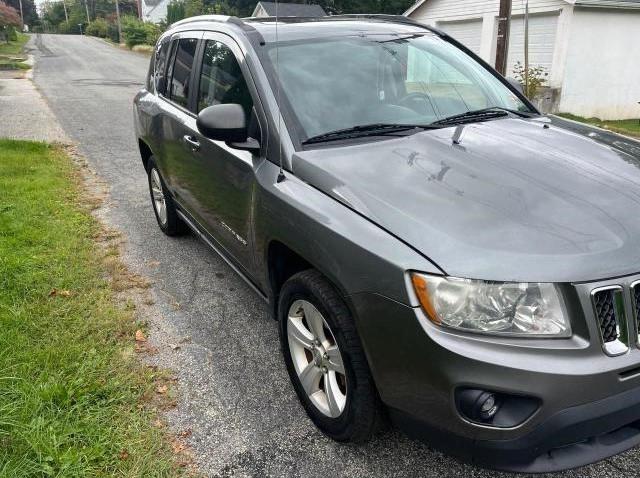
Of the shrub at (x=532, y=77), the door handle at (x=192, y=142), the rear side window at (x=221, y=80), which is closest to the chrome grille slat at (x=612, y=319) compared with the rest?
the rear side window at (x=221, y=80)

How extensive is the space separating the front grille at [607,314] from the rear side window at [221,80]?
1949 millimetres

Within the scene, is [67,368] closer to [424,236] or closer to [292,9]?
[424,236]

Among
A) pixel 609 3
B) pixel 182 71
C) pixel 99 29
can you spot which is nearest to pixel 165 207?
pixel 182 71

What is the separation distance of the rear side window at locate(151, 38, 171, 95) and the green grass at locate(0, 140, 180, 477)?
1556 millimetres

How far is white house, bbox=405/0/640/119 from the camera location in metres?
15.0

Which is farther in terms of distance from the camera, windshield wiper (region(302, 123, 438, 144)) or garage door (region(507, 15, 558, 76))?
garage door (region(507, 15, 558, 76))

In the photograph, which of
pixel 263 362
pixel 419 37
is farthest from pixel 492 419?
pixel 419 37

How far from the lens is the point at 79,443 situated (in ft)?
8.07

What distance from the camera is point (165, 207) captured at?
16.5ft

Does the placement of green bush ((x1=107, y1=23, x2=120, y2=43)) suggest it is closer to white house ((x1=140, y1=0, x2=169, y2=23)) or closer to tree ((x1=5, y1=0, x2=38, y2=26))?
white house ((x1=140, y1=0, x2=169, y2=23))

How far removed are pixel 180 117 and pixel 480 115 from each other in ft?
7.07

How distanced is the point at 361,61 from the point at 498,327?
1.92 metres

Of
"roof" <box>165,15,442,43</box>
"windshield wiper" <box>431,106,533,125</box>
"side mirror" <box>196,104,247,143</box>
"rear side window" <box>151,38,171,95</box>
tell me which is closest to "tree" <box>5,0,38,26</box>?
"rear side window" <box>151,38,171,95</box>

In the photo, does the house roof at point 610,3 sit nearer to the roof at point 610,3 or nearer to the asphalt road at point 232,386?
the roof at point 610,3
